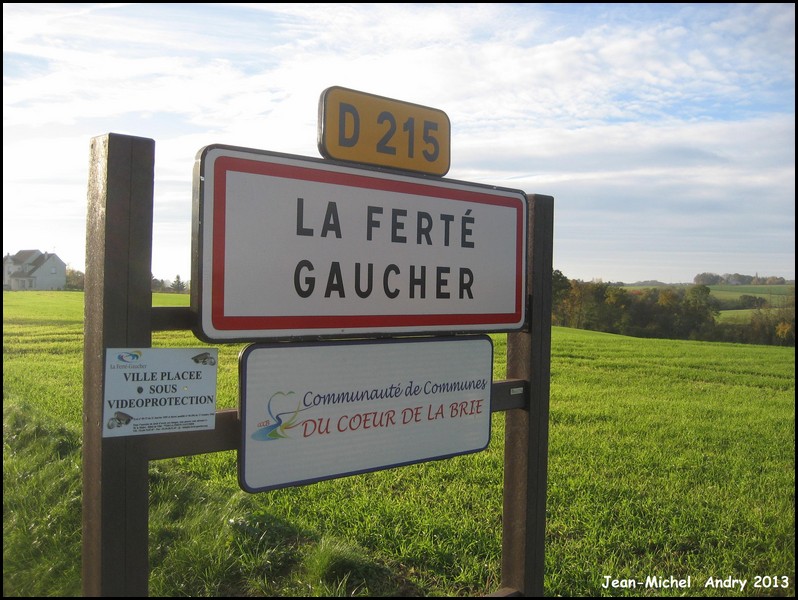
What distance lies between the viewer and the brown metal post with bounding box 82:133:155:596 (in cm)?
189

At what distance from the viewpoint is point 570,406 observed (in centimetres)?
765

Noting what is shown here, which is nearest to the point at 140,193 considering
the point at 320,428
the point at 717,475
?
the point at 320,428

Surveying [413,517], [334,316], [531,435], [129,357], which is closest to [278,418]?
[334,316]

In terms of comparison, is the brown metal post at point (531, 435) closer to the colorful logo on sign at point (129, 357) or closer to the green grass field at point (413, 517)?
the green grass field at point (413, 517)

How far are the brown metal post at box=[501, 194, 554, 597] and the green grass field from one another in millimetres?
336

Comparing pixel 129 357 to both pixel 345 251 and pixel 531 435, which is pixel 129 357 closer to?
pixel 345 251

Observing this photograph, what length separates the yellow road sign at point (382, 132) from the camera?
8.06ft

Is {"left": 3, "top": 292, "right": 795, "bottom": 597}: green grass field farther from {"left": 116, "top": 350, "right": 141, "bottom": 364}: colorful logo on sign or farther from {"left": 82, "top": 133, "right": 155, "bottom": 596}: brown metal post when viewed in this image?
{"left": 116, "top": 350, "right": 141, "bottom": 364}: colorful logo on sign

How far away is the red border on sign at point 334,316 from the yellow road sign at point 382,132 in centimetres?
12

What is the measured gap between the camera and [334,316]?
7.73 feet

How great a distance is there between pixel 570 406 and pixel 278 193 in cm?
619

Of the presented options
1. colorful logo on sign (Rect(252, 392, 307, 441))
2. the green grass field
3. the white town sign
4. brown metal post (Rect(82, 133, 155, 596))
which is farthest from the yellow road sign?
the green grass field

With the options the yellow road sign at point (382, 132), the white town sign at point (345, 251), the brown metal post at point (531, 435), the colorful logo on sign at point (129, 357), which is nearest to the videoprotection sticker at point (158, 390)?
the colorful logo on sign at point (129, 357)

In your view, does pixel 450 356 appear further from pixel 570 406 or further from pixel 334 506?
pixel 570 406
